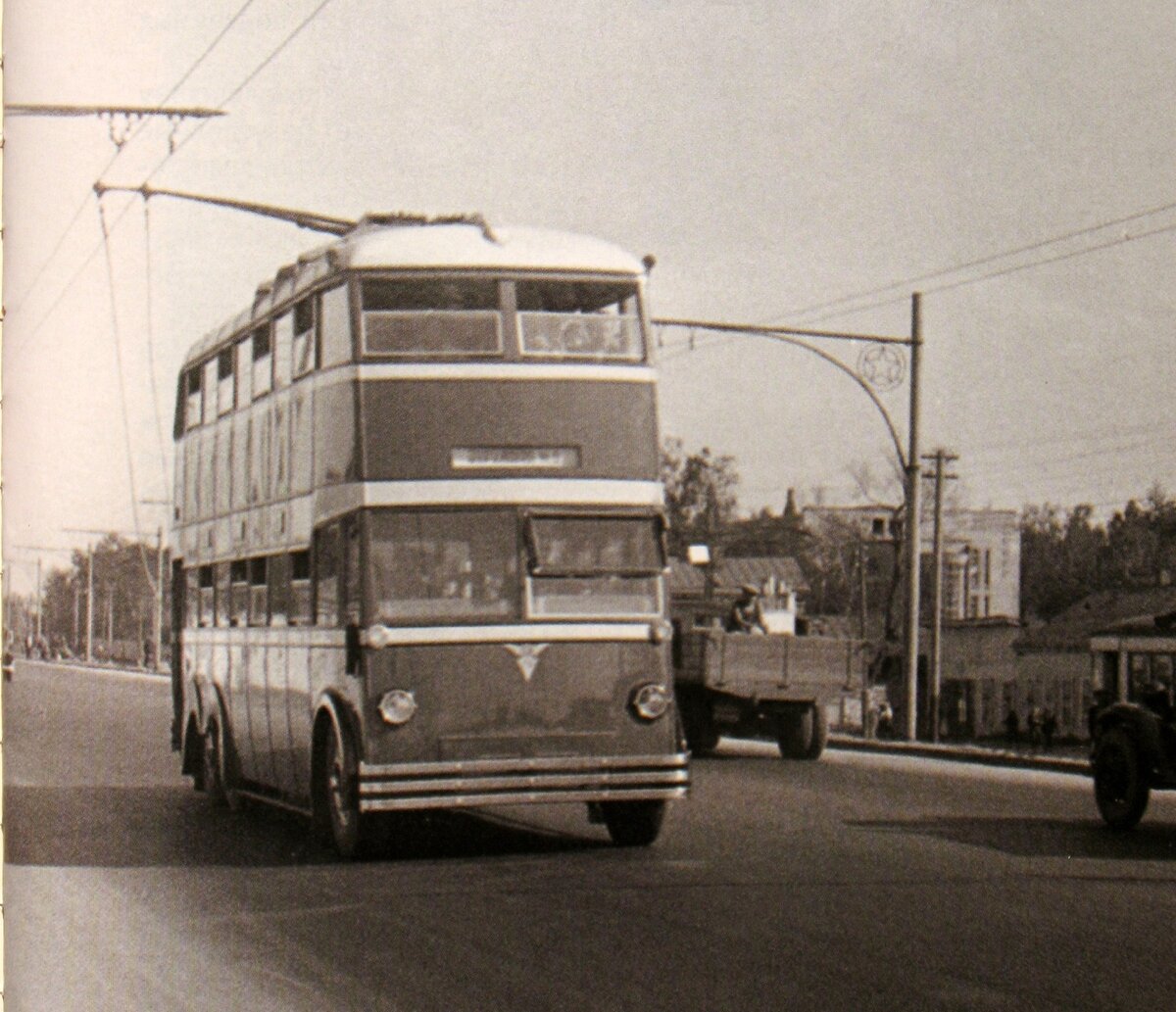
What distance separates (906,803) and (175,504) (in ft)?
19.9

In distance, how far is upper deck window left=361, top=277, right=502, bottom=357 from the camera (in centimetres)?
1102

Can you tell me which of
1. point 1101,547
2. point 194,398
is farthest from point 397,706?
point 1101,547

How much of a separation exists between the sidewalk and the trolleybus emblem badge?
9.98 m

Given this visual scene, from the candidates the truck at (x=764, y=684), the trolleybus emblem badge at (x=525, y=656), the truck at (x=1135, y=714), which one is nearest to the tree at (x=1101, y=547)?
the truck at (x=1135, y=714)

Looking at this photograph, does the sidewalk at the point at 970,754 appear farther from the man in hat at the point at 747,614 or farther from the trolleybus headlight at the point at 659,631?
the trolleybus headlight at the point at 659,631

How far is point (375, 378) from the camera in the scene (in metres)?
10.9

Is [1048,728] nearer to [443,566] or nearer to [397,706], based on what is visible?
[443,566]

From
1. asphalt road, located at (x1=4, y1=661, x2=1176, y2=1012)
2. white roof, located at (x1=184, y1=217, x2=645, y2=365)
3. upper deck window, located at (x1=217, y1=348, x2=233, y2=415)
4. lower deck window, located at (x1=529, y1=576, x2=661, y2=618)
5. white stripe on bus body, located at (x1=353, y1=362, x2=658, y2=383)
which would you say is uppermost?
white roof, located at (x1=184, y1=217, x2=645, y2=365)

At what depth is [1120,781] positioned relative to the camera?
44.6 ft

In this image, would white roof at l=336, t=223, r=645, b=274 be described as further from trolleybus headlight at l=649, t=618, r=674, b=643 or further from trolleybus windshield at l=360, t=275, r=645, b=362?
trolleybus headlight at l=649, t=618, r=674, b=643

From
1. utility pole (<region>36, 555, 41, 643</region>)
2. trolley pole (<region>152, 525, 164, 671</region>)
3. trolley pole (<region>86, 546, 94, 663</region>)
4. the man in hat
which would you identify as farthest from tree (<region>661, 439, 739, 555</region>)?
utility pole (<region>36, 555, 41, 643</region>)

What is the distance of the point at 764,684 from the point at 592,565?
10782 mm

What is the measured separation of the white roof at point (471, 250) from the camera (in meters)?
11.1

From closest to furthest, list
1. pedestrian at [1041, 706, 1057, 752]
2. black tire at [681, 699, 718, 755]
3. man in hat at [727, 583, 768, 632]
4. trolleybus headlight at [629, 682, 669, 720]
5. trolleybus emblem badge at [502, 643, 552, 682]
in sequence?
trolleybus emblem badge at [502, 643, 552, 682]
trolleybus headlight at [629, 682, 669, 720]
black tire at [681, 699, 718, 755]
man in hat at [727, 583, 768, 632]
pedestrian at [1041, 706, 1057, 752]
